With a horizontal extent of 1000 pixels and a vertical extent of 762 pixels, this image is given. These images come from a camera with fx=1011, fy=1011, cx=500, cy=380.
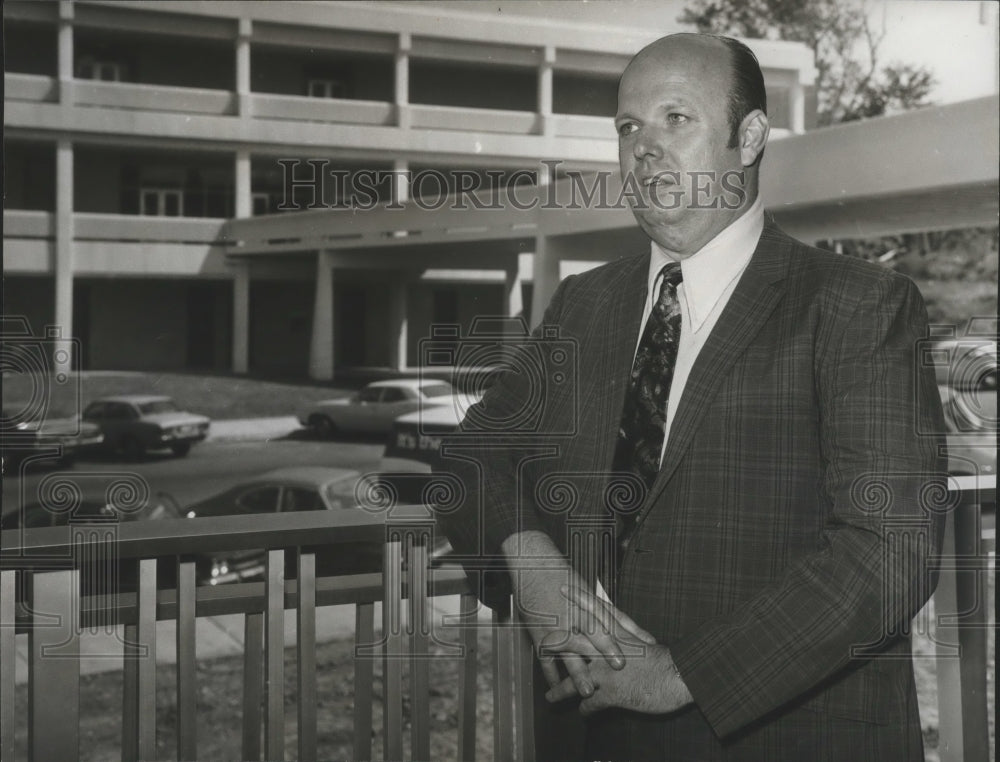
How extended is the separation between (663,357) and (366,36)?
4.93ft

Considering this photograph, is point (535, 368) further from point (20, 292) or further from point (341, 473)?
point (20, 292)

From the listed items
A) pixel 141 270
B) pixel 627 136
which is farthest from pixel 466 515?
pixel 141 270

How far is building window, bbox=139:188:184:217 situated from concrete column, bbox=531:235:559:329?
903 mm

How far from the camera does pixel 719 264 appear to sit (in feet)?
4.74

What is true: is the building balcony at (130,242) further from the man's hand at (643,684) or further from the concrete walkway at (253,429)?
the man's hand at (643,684)

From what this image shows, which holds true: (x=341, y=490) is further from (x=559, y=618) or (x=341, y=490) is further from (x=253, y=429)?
(x=559, y=618)

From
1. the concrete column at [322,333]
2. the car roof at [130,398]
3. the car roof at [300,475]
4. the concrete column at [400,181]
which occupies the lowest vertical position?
the car roof at [300,475]

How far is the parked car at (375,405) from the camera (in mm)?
2551

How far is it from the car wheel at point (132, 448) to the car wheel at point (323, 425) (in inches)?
16.5

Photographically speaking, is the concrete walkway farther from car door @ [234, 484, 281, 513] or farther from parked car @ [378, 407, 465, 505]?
parked car @ [378, 407, 465, 505]

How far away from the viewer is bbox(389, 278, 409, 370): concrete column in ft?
8.39

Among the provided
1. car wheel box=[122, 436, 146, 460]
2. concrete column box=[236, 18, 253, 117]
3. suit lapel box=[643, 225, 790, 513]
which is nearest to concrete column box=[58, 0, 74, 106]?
concrete column box=[236, 18, 253, 117]

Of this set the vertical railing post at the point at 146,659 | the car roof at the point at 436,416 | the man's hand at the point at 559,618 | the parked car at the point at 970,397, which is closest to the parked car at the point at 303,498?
the car roof at the point at 436,416

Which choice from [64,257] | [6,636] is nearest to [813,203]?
[64,257]
